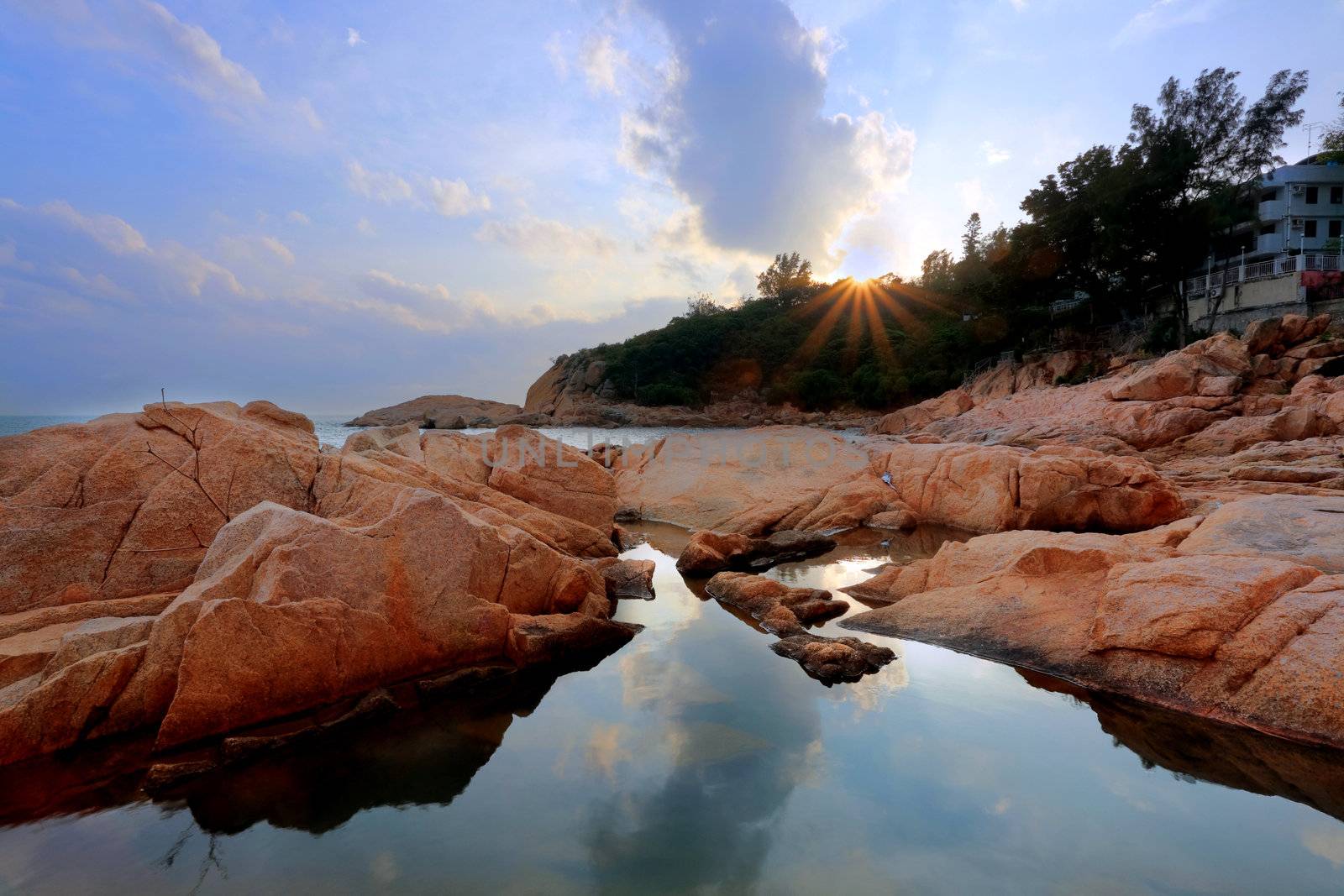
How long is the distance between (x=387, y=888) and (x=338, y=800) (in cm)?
110

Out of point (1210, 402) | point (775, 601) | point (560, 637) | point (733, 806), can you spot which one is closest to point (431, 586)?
point (560, 637)

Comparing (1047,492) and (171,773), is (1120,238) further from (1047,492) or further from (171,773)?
(171,773)

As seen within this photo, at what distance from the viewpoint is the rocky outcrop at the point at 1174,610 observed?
5637 mm

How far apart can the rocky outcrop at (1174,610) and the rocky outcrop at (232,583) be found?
4.35 m

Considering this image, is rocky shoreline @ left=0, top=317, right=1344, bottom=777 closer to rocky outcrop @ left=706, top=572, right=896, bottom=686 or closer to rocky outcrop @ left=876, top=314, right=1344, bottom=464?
rocky outcrop @ left=706, top=572, right=896, bottom=686

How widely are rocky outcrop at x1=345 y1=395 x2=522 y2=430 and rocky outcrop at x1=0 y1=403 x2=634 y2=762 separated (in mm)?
66199

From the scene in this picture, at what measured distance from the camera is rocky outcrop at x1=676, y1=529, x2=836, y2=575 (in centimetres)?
1102

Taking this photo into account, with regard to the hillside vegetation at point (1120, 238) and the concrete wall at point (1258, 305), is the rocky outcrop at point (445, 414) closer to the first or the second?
the hillside vegetation at point (1120, 238)

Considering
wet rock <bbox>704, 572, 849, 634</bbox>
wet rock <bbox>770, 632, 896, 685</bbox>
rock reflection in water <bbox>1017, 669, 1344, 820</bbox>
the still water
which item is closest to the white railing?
wet rock <bbox>704, 572, 849, 634</bbox>

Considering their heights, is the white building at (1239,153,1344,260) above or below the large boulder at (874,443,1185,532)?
above

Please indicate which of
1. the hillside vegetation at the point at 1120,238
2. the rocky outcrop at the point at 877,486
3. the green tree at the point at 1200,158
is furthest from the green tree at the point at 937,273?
the rocky outcrop at the point at 877,486

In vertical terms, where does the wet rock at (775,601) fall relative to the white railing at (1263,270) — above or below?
below

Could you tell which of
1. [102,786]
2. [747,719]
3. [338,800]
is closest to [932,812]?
[747,719]

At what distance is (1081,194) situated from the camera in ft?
132
